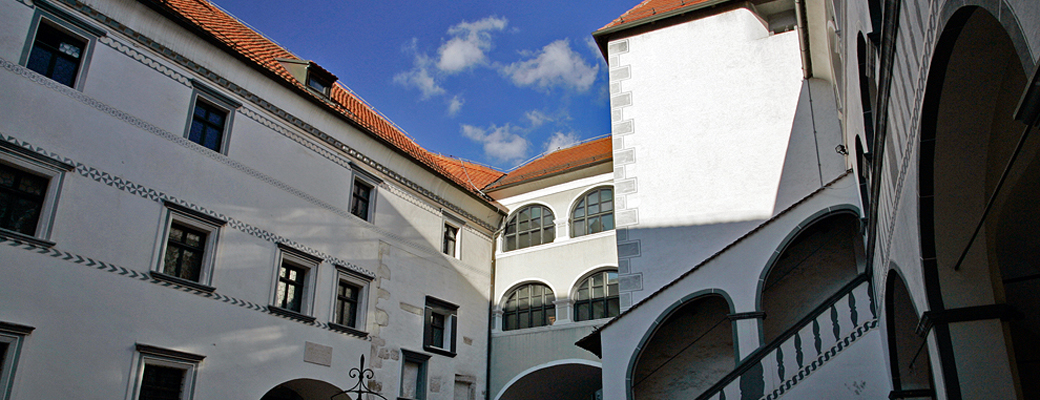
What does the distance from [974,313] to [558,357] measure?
1222 cm

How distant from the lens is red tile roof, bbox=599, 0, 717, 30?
602 inches

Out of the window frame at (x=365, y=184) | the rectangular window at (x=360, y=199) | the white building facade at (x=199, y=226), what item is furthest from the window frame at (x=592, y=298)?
the rectangular window at (x=360, y=199)

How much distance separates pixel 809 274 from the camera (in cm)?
1125

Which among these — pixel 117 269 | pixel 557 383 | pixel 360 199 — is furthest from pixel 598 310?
pixel 117 269

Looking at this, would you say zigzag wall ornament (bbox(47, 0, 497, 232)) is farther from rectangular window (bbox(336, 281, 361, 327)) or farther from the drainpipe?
the drainpipe

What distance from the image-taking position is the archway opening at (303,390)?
1343 cm

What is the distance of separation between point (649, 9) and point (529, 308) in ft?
24.0

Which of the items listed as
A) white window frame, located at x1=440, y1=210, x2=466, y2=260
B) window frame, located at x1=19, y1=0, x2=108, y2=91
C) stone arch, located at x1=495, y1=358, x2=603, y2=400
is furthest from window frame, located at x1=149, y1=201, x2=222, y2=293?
stone arch, located at x1=495, y1=358, x2=603, y2=400

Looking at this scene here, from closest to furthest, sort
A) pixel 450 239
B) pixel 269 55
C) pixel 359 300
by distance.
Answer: pixel 359 300, pixel 269 55, pixel 450 239

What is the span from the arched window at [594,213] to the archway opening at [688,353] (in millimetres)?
5383

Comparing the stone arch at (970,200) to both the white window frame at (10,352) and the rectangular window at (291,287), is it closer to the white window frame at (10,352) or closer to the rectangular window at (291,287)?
the white window frame at (10,352)

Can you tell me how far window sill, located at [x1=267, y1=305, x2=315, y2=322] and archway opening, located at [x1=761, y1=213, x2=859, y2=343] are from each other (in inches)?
306

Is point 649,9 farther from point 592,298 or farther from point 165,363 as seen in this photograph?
point 165,363

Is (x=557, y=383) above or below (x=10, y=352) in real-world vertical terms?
above
